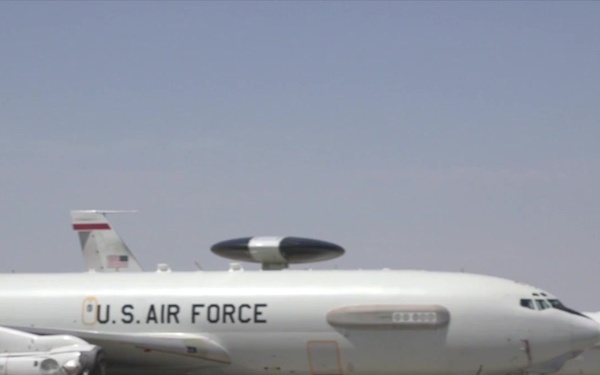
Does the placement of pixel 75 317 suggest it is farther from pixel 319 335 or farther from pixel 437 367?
pixel 437 367

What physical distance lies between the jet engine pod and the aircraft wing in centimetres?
656

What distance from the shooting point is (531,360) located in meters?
37.4

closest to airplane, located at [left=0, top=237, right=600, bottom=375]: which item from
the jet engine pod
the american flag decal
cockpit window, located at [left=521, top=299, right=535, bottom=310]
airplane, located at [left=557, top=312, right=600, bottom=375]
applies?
cockpit window, located at [left=521, top=299, right=535, bottom=310]

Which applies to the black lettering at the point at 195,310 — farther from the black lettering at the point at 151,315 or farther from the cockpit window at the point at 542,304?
the cockpit window at the point at 542,304

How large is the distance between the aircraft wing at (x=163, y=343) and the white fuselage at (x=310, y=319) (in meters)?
0.16

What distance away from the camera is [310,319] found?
38312 mm

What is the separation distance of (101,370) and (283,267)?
37.2 feet

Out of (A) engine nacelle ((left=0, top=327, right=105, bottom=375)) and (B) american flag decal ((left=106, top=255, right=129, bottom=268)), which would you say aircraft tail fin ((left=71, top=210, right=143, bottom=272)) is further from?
(A) engine nacelle ((left=0, top=327, right=105, bottom=375))

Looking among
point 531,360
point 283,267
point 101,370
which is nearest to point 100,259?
point 283,267

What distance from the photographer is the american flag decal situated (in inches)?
2242

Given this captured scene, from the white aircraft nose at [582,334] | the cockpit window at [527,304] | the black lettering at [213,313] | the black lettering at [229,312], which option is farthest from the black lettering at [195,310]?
the white aircraft nose at [582,334]

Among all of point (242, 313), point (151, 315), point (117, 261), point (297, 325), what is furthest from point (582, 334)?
point (117, 261)

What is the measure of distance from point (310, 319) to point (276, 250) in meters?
7.10

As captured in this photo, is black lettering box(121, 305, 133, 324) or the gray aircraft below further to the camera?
black lettering box(121, 305, 133, 324)
